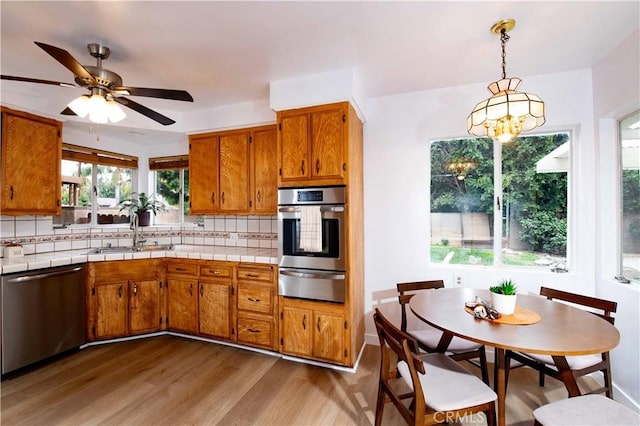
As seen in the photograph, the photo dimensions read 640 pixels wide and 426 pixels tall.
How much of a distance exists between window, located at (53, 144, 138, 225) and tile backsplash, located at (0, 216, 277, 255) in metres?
0.17

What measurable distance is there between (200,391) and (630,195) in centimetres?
356

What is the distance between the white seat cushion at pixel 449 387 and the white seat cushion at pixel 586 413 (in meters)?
0.22

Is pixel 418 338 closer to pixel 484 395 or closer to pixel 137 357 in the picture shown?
pixel 484 395

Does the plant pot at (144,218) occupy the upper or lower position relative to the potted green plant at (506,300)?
upper

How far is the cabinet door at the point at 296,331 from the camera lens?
2572mm

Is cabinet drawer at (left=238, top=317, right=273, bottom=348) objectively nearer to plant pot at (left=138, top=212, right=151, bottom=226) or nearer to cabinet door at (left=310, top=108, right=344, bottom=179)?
cabinet door at (left=310, top=108, right=344, bottom=179)

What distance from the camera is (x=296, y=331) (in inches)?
103

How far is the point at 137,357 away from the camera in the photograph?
2.67m

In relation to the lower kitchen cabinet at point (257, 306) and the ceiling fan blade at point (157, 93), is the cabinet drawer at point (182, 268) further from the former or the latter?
the ceiling fan blade at point (157, 93)

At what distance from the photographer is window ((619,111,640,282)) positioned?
206 cm

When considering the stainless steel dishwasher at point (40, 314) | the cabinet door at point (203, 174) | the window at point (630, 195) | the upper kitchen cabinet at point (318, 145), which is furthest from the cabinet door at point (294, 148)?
the window at point (630, 195)

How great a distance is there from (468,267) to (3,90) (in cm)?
443

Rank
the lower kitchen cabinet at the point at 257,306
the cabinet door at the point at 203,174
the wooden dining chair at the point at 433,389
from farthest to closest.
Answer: the cabinet door at the point at 203,174
the lower kitchen cabinet at the point at 257,306
the wooden dining chair at the point at 433,389

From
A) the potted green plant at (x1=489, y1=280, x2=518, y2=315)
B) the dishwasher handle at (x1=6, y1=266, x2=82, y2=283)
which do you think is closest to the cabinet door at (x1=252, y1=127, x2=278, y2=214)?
the dishwasher handle at (x1=6, y1=266, x2=82, y2=283)
